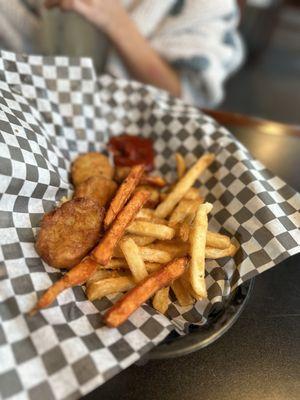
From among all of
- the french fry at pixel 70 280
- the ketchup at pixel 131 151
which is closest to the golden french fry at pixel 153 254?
the french fry at pixel 70 280

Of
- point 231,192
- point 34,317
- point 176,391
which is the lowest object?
point 176,391

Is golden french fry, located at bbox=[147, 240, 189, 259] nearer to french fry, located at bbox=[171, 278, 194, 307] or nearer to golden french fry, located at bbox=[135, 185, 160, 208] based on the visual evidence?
french fry, located at bbox=[171, 278, 194, 307]

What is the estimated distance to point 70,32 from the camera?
2025mm

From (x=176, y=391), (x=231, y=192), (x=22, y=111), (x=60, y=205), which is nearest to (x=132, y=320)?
(x=176, y=391)

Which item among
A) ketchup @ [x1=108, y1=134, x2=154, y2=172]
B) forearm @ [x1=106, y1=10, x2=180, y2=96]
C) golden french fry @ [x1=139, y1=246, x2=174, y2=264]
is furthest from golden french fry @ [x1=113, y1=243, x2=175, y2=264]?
forearm @ [x1=106, y1=10, x2=180, y2=96]

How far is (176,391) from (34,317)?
1.29 ft

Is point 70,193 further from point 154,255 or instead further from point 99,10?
point 99,10

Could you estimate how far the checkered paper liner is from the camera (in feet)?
2.62

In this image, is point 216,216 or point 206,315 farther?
point 216,216

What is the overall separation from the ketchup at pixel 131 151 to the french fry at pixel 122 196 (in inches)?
9.9

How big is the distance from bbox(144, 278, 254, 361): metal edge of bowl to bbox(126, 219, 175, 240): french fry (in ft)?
0.85

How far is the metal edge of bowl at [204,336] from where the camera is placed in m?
0.91

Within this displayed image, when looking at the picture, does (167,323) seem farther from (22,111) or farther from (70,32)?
(70,32)

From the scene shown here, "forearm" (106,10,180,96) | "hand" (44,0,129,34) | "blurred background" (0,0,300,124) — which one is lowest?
"blurred background" (0,0,300,124)
